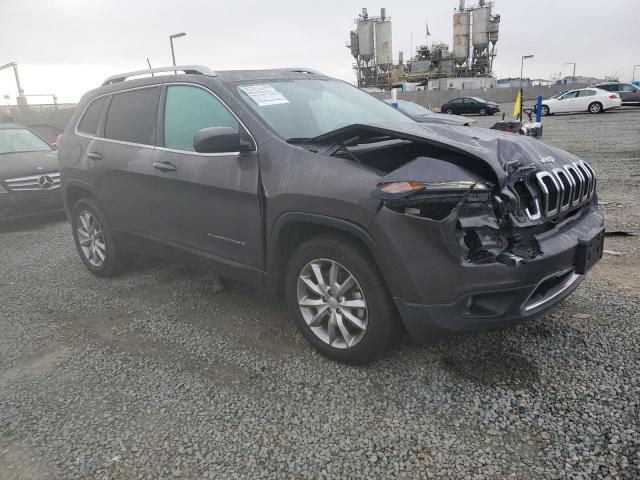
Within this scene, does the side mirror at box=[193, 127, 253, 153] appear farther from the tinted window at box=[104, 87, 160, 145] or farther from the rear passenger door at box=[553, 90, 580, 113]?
the rear passenger door at box=[553, 90, 580, 113]

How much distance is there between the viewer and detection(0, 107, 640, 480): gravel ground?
228 cm

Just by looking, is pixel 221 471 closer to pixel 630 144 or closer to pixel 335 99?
pixel 335 99

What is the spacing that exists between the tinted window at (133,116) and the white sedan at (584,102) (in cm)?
2972

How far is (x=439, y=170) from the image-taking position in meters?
2.44

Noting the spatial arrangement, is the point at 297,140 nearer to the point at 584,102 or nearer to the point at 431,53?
the point at 584,102

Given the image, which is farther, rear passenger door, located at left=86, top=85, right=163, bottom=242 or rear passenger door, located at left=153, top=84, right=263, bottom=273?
rear passenger door, located at left=86, top=85, right=163, bottom=242

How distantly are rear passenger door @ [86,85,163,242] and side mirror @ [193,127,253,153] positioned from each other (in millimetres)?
997

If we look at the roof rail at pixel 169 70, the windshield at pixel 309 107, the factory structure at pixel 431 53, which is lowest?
the windshield at pixel 309 107

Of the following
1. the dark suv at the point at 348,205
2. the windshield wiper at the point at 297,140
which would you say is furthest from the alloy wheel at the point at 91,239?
the windshield wiper at the point at 297,140

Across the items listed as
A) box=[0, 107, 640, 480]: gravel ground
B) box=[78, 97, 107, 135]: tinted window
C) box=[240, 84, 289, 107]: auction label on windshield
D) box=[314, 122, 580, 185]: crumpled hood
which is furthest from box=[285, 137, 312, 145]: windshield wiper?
box=[78, 97, 107, 135]: tinted window

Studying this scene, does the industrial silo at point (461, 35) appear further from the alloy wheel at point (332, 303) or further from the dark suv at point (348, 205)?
the alloy wheel at point (332, 303)

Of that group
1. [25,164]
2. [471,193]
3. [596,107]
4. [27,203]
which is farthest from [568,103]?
[471,193]

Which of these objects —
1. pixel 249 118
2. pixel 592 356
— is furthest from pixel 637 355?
pixel 249 118

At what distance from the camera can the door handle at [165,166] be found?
366 centimetres
